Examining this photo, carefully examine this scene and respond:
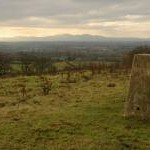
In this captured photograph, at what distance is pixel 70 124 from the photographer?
1032 cm

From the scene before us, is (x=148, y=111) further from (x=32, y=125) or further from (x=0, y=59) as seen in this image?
(x=0, y=59)

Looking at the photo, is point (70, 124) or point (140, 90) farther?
point (140, 90)

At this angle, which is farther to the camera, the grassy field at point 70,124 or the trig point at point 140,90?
the trig point at point 140,90

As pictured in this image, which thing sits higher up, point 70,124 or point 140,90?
point 140,90

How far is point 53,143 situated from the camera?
852 centimetres

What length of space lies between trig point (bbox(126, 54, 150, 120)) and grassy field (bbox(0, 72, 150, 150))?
0.39 metres

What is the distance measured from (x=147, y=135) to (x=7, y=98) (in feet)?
28.6

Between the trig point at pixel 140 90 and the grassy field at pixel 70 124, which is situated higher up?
the trig point at pixel 140 90

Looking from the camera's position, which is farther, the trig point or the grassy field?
the trig point

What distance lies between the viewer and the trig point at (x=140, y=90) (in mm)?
10695

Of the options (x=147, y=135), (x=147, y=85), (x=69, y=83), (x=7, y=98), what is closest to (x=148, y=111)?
(x=147, y=85)

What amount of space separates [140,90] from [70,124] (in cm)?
246

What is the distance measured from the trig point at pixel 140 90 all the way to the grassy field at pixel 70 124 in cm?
39

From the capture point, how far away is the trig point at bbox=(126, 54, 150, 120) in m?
10.7
